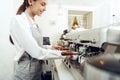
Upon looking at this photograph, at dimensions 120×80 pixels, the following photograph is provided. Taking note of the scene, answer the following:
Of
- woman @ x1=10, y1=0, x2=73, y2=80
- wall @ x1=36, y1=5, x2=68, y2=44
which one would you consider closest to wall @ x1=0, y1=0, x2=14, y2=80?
woman @ x1=10, y1=0, x2=73, y2=80

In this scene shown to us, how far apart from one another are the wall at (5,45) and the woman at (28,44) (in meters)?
1.04

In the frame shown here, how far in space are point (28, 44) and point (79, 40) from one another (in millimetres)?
424

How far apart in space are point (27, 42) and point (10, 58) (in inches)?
50.9

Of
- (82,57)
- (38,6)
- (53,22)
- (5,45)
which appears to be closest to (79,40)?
(82,57)

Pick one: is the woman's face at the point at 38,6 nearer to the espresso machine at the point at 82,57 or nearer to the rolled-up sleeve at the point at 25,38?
the rolled-up sleeve at the point at 25,38

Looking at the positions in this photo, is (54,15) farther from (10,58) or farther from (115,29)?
(115,29)

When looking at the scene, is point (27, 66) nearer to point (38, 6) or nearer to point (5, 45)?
point (38, 6)

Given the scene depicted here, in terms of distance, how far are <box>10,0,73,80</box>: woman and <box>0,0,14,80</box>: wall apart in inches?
41.1

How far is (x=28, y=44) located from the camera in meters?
0.92

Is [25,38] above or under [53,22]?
under

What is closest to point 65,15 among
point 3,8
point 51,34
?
point 51,34

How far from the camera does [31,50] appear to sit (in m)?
0.93

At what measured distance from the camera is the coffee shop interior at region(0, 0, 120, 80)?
1.37 feet

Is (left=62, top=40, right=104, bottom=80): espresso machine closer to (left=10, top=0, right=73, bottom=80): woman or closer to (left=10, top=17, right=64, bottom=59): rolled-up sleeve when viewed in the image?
(left=10, top=0, right=73, bottom=80): woman
